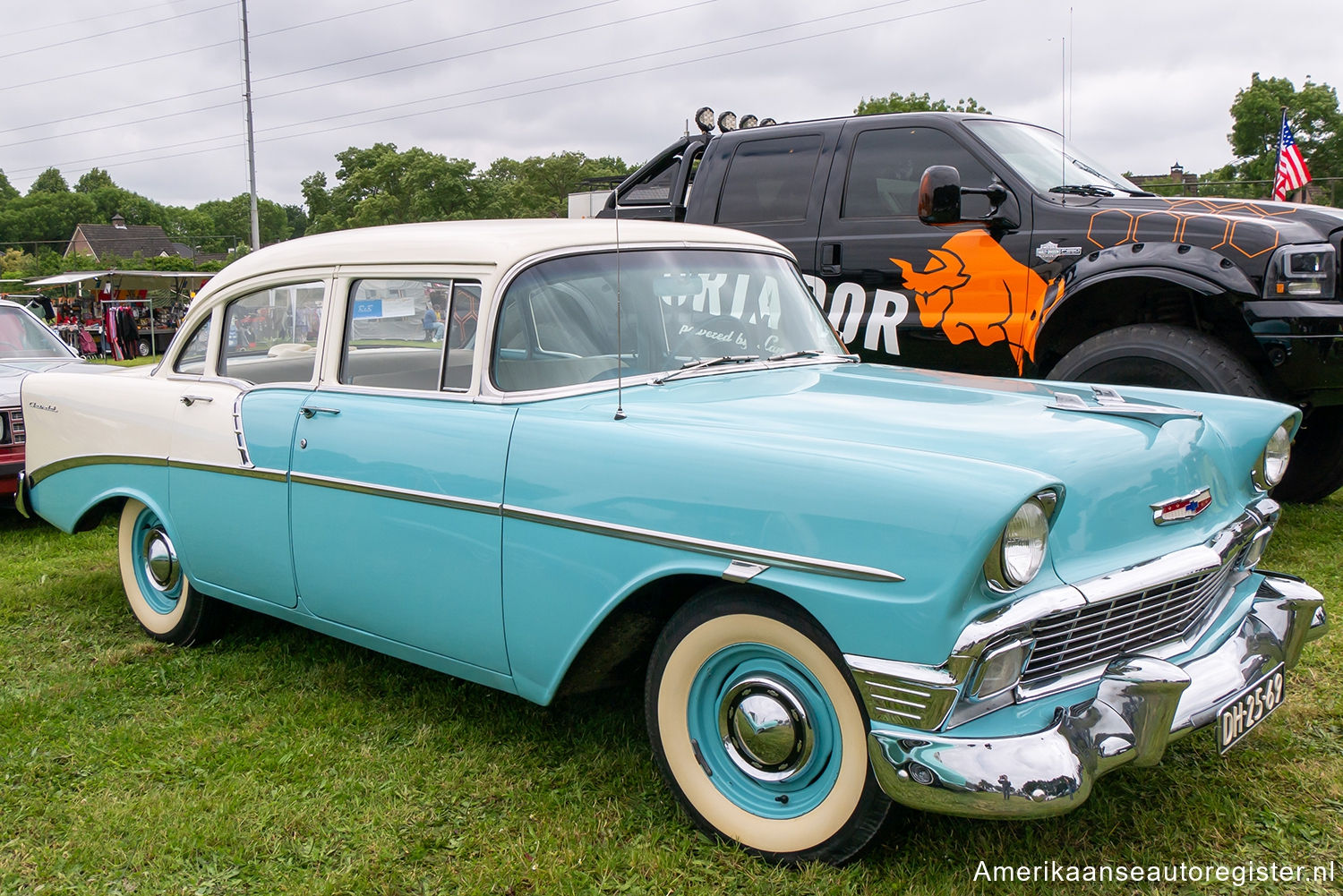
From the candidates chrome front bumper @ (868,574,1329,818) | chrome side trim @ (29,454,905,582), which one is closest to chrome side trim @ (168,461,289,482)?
chrome side trim @ (29,454,905,582)

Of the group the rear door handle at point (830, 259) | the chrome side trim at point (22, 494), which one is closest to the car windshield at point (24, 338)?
the chrome side trim at point (22, 494)

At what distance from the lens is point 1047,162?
17.8 feet

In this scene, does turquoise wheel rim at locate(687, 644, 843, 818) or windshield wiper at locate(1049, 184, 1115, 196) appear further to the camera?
windshield wiper at locate(1049, 184, 1115, 196)

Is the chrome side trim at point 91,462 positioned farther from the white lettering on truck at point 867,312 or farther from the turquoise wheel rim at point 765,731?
the white lettering on truck at point 867,312

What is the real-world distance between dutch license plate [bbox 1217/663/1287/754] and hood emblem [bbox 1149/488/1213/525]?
1.42 feet

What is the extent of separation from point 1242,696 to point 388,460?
7.86 feet

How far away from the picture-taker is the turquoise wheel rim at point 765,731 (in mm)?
2445

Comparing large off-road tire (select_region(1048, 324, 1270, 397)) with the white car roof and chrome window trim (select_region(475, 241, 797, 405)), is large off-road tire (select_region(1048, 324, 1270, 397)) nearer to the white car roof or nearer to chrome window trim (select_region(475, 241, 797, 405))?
the white car roof

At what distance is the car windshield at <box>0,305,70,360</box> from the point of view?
7621 millimetres

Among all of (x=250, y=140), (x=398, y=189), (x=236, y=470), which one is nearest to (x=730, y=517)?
(x=236, y=470)

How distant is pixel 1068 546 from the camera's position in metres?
2.32

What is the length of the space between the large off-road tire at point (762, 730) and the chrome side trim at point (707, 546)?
5.2 inches

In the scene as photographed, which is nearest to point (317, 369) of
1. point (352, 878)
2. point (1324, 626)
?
point (352, 878)

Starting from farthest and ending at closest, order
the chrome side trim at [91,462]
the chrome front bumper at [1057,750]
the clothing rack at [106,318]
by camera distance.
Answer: the clothing rack at [106,318], the chrome side trim at [91,462], the chrome front bumper at [1057,750]
